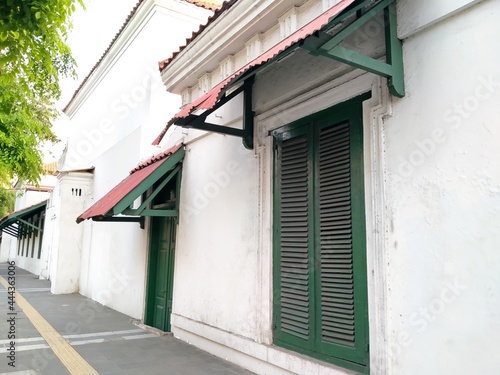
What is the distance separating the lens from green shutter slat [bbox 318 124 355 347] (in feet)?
12.0

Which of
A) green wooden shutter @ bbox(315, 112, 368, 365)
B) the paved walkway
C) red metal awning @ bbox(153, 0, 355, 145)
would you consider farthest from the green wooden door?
green wooden shutter @ bbox(315, 112, 368, 365)

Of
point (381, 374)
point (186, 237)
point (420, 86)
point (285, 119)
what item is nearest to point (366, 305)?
point (381, 374)

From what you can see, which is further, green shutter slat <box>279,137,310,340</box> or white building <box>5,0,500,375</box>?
green shutter slat <box>279,137,310,340</box>

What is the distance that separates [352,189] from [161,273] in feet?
16.6

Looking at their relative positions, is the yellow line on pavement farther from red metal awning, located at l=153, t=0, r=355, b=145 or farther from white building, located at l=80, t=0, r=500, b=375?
red metal awning, located at l=153, t=0, r=355, b=145

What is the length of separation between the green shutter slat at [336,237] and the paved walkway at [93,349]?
1541mm

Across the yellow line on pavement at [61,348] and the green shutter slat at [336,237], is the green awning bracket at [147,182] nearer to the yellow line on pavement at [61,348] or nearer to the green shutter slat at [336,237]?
the yellow line on pavement at [61,348]

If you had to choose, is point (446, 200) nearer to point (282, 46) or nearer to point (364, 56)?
point (364, 56)

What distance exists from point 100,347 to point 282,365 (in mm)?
3193

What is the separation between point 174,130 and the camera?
7828 mm

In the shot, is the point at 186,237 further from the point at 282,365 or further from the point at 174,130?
the point at 282,365

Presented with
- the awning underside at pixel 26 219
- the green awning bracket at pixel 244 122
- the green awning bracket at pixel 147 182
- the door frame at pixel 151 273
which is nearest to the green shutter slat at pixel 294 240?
the green awning bracket at pixel 244 122

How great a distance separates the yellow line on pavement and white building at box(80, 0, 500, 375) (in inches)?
62.1

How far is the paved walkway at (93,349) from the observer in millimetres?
Result: 4938
